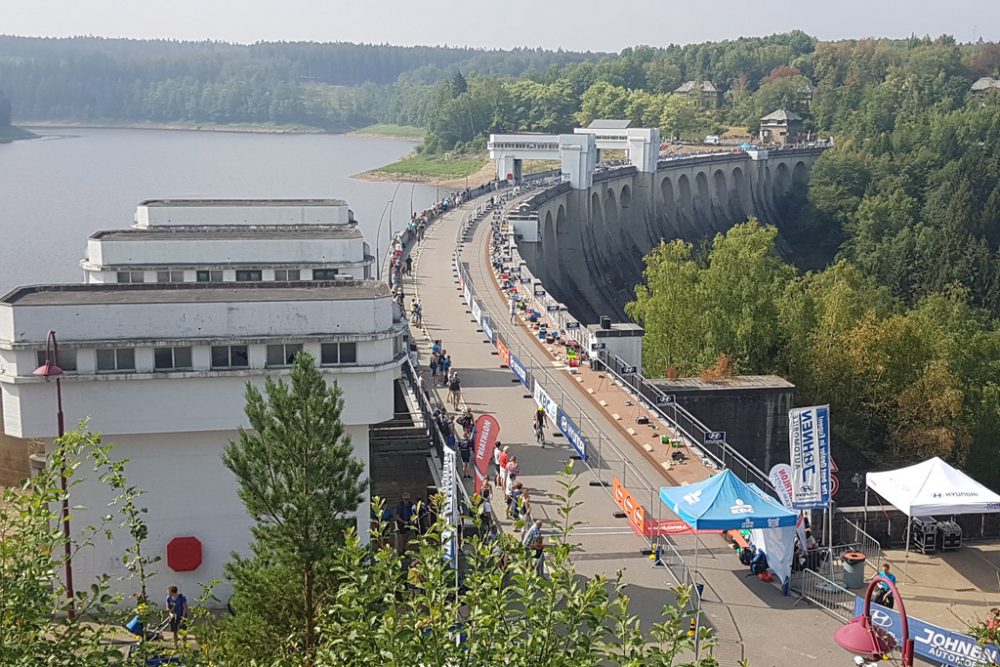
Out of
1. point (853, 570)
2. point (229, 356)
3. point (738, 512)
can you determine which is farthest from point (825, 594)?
point (229, 356)

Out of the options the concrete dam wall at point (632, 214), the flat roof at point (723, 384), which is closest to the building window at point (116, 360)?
the flat roof at point (723, 384)

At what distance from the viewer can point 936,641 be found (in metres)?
14.6

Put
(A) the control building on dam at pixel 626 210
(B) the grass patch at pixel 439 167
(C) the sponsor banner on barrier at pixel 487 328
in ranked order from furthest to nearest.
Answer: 1. (B) the grass patch at pixel 439 167
2. (A) the control building on dam at pixel 626 210
3. (C) the sponsor banner on barrier at pixel 487 328

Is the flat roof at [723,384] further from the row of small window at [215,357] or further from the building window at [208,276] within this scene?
the building window at [208,276]

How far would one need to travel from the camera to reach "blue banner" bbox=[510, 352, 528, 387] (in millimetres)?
26812

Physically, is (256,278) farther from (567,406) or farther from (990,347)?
(990,347)

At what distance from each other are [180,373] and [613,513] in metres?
7.33

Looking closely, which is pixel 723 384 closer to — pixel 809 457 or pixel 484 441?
pixel 809 457

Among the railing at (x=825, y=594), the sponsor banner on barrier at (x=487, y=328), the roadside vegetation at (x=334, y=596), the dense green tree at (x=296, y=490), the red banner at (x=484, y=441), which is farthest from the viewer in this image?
the sponsor banner on barrier at (x=487, y=328)

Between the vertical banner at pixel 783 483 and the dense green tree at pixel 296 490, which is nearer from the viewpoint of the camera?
A: the dense green tree at pixel 296 490

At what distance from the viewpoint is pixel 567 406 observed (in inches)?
987

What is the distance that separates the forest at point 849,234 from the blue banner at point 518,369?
28.8ft

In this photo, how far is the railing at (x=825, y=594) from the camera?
16061mm

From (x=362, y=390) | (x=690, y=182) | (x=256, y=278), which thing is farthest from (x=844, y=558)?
(x=690, y=182)
